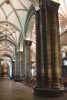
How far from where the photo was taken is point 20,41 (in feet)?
106

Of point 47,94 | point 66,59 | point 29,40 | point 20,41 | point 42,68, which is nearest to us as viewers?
point 47,94

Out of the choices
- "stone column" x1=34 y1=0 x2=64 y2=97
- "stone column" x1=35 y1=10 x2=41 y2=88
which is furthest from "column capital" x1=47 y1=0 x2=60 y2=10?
"stone column" x1=35 y1=10 x2=41 y2=88

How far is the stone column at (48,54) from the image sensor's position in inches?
515

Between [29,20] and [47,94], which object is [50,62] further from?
[29,20]

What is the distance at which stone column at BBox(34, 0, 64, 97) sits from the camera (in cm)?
1308

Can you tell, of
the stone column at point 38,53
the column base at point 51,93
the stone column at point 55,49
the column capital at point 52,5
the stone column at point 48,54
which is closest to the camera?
the column base at point 51,93

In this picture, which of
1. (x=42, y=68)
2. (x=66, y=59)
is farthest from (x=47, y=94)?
(x=66, y=59)

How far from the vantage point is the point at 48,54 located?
43.8 ft

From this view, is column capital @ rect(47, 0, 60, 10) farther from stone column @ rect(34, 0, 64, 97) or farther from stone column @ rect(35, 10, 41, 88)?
stone column @ rect(35, 10, 41, 88)

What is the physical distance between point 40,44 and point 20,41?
18.1m

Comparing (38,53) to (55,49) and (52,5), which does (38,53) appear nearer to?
(55,49)

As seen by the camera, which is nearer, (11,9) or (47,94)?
(47,94)

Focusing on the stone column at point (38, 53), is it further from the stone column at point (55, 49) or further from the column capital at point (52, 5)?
the column capital at point (52, 5)

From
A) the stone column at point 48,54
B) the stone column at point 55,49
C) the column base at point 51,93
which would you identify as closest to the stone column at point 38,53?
the stone column at point 48,54
